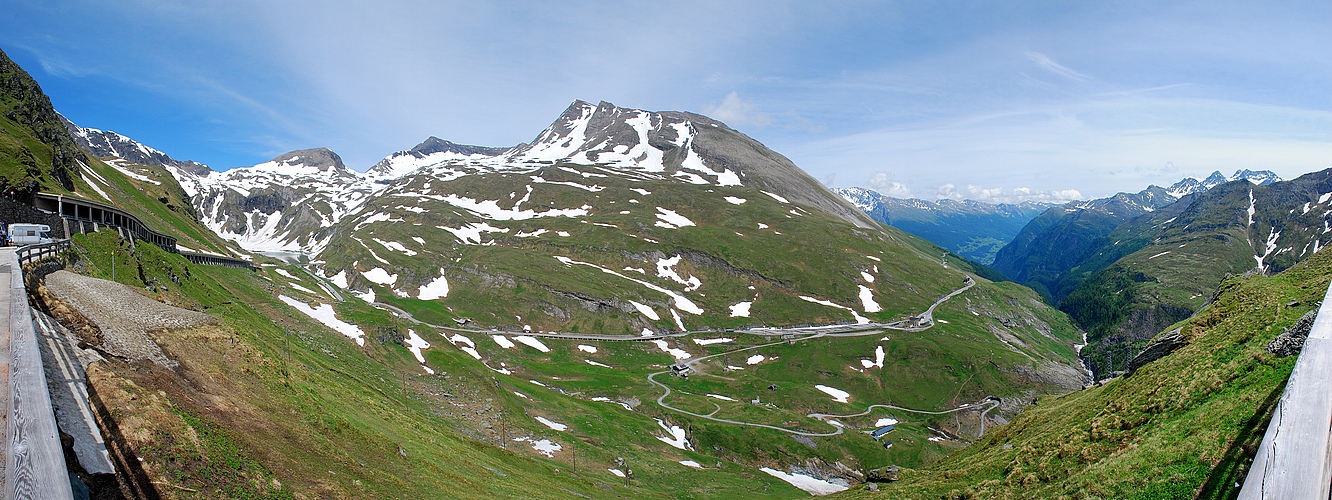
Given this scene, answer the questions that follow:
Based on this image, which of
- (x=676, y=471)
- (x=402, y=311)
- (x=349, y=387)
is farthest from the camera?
(x=402, y=311)

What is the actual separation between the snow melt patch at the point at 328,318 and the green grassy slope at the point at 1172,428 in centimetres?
7891

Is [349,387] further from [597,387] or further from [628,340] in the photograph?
[628,340]

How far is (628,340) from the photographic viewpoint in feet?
567

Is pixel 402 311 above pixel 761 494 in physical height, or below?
above

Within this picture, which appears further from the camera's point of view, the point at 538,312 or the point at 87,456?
the point at 538,312

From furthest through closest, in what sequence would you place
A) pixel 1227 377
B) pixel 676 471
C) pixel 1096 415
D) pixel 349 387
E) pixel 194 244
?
1. pixel 194 244
2. pixel 676 471
3. pixel 349 387
4. pixel 1096 415
5. pixel 1227 377

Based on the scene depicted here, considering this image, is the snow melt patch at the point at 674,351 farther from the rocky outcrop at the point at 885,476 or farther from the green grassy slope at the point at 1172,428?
the green grassy slope at the point at 1172,428

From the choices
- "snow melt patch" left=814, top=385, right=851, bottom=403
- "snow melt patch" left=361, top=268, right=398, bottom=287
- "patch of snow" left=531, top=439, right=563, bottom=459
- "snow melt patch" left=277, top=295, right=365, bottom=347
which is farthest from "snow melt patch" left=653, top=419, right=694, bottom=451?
"snow melt patch" left=361, top=268, right=398, bottom=287

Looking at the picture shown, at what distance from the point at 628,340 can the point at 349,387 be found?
125132mm

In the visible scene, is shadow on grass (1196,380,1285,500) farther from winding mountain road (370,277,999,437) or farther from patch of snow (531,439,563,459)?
winding mountain road (370,277,999,437)

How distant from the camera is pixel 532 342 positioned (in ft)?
525

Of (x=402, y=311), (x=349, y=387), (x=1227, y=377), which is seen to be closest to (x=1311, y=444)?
(x=1227, y=377)

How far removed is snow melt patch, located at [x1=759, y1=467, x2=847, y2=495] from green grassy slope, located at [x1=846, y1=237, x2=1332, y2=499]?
6981 cm

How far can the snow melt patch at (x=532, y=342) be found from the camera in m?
158
